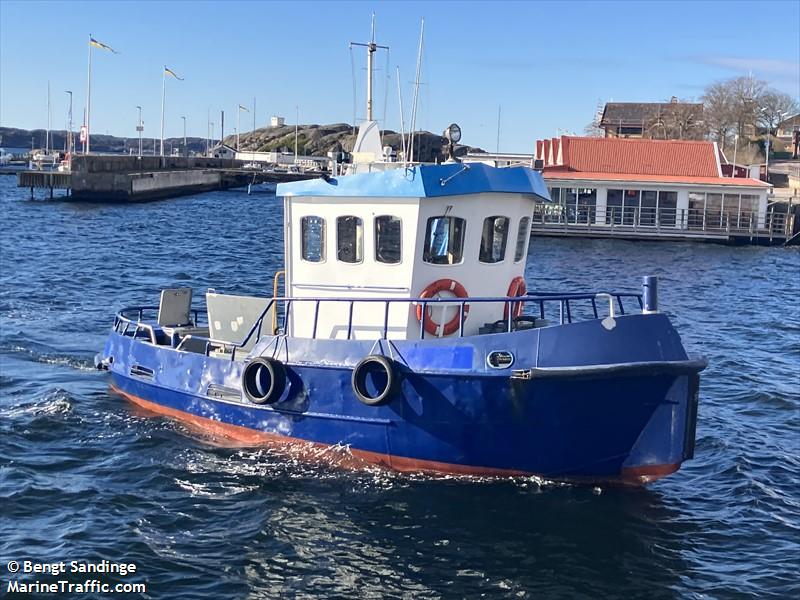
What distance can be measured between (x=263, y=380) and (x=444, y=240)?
2953 millimetres

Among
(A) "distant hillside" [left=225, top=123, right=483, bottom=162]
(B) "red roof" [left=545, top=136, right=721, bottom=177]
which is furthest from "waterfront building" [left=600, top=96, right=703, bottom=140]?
(A) "distant hillside" [left=225, top=123, right=483, bottom=162]

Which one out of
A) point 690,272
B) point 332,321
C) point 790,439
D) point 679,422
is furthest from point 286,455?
point 690,272

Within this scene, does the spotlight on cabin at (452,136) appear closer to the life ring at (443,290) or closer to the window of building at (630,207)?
the life ring at (443,290)

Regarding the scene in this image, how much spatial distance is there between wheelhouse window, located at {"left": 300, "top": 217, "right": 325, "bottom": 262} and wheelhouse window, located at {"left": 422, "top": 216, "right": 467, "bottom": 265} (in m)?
1.48

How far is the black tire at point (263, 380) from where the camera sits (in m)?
12.0

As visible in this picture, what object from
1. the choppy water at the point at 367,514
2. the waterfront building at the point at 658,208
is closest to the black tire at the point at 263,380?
the choppy water at the point at 367,514

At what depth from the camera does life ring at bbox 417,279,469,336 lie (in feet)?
39.5

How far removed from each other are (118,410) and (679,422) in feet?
28.6

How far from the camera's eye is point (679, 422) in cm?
1088

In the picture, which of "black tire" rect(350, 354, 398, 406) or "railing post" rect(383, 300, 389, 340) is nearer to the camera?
"black tire" rect(350, 354, 398, 406)

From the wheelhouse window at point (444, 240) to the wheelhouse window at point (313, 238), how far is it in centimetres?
148

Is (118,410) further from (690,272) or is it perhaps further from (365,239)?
(690,272)

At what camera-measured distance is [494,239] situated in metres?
12.6

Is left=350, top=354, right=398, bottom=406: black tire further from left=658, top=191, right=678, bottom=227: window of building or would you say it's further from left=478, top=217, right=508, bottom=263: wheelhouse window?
left=658, top=191, right=678, bottom=227: window of building
